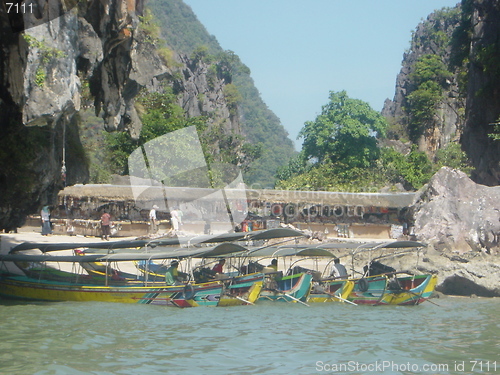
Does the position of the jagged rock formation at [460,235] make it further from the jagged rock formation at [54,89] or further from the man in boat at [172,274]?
the jagged rock formation at [54,89]

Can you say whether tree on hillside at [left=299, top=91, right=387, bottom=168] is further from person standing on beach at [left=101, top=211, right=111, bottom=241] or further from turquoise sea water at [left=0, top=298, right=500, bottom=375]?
turquoise sea water at [left=0, top=298, right=500, bottom=375]

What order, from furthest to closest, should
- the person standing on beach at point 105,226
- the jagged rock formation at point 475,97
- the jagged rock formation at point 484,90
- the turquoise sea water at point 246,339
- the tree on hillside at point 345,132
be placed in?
the tree on hillside at point 345,132 < the jagged rock formation at point 475,97 < the jagged rock formation at point 484,90 < the person standing on beach at point 105,226 < the turquoise sea water at point 246,339

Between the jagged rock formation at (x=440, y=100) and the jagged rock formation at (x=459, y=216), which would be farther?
the jagged rock formation at (x=440, y=100)

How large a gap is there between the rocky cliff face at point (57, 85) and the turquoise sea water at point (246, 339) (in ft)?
10.5

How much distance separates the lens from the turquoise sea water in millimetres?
8906

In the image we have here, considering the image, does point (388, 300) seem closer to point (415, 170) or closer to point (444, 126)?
point (415, 170)

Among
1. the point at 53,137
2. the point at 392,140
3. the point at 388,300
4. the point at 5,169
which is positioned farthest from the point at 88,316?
the point at 392,140

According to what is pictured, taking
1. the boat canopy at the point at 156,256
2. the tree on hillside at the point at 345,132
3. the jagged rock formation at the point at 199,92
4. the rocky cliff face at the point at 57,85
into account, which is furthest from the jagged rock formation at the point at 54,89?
the jagged rock formation at the point at 199,92

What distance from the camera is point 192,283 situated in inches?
558

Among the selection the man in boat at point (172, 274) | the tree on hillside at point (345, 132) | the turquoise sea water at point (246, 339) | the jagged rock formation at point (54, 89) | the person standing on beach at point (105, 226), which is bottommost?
the turquoise sea water at point (246, 339)

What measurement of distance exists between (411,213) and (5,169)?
19.2 m

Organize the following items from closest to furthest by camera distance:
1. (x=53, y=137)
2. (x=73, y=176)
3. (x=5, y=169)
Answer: (x=5, y=169) → (x=53, y=137) → (x=73, y=176)

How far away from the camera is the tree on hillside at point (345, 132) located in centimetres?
4175

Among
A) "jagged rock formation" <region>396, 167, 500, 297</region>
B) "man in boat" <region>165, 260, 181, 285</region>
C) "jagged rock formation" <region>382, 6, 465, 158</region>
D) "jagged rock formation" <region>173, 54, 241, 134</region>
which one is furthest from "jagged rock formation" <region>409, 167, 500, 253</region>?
"jagged rock formation" <region>173, 54, 241, 134</region>
